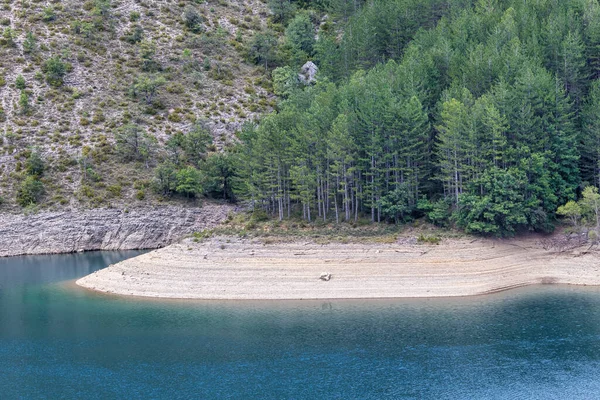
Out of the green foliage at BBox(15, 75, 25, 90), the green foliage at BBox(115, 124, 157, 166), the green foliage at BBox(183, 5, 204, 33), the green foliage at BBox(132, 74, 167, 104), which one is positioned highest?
the green foliage at BBox(183, 5, 204, 33)

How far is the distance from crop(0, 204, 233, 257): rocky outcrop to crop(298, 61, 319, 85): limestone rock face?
39.4 metres

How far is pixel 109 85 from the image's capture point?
404ft

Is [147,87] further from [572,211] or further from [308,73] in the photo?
[572,211]

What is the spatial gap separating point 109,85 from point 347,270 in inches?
2977

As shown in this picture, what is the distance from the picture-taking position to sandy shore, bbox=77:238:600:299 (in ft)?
216

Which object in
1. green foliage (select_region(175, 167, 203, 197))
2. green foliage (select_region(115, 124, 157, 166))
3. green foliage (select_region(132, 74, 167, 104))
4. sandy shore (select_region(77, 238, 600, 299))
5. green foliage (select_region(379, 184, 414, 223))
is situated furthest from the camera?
green foliage (select_region(132, 74, 167, 104))

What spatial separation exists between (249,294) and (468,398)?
1174 inches

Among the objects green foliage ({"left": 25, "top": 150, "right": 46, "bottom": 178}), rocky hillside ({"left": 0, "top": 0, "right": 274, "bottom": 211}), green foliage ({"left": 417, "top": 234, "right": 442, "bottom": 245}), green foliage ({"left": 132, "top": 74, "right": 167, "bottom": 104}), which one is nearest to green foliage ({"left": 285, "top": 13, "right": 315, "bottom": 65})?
rocky hillside ({"left": 0, "top": 0, "right": 274, "bottom": 211})

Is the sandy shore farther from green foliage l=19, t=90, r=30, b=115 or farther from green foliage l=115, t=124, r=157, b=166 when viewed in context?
green foliage l=19, t=90, r=30, b=115

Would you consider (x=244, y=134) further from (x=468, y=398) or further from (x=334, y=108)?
(x=468, y=398)

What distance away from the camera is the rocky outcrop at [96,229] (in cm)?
9519

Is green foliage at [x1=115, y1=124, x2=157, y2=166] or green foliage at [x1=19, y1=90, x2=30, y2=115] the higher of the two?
green foliage at [x1=19, y1=90, x2=30, y2=115]

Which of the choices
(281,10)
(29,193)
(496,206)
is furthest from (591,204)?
(281,10)

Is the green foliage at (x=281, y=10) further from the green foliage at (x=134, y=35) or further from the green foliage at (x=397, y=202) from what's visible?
the green foliage at (x=397, y=202)
